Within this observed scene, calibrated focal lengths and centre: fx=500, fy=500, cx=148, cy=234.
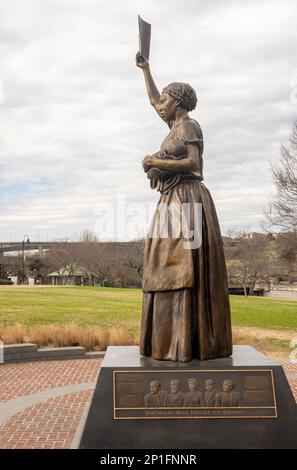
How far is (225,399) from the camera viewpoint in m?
5.26

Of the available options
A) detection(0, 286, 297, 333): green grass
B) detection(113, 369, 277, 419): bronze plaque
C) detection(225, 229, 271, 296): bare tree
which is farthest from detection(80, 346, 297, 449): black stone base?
detection(225, 229, 271, 296): bare tree

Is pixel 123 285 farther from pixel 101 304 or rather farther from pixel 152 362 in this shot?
pixel 152 362

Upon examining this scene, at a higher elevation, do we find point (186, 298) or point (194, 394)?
point (186, 298)

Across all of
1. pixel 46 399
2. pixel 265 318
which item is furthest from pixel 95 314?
pixel 46 399

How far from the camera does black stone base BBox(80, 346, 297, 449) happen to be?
16.7 ft

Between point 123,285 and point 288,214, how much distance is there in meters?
36.2

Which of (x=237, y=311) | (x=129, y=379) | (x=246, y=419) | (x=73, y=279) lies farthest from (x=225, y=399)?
(x=73, y=279)

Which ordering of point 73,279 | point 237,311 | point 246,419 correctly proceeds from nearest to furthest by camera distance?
1. point 246,419
2. point 237,311
3. point 73,279

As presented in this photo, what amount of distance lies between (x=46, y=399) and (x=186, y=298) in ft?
12.6

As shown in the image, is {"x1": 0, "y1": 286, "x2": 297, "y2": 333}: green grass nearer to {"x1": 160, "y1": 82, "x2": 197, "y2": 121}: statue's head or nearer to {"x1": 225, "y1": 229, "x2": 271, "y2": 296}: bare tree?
{"x1": 160, "y1": 82, "x2": 197, "y2": 121}: statue's head

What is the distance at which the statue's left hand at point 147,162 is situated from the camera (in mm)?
5992

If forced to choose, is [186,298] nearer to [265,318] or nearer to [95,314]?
[95,314]

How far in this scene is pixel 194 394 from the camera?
5.27m

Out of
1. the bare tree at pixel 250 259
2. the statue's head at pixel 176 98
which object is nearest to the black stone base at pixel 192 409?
the statue's head at pixel 176 98
